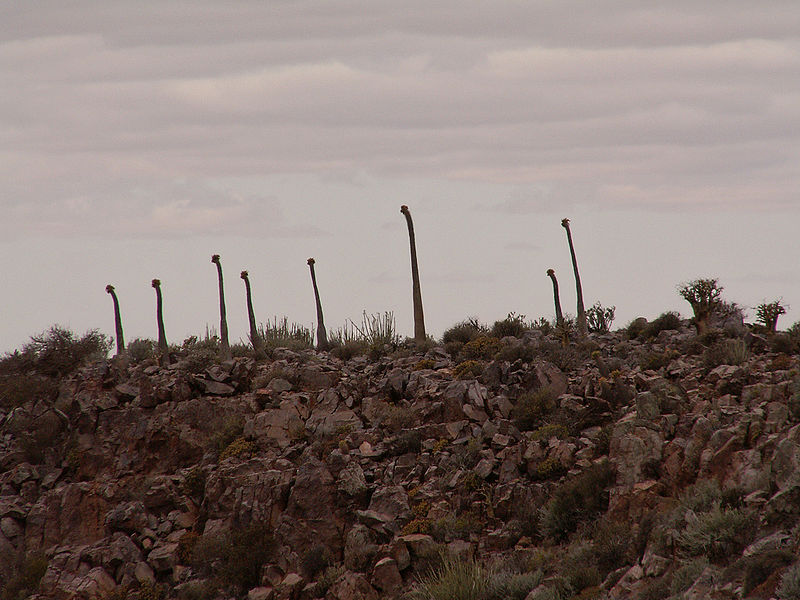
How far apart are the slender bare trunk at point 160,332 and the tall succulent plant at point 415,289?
30.5 ft

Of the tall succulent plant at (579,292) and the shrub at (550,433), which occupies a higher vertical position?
the tall succulent plant at (579,292)

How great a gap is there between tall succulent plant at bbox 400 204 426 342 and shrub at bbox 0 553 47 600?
15.0 meters

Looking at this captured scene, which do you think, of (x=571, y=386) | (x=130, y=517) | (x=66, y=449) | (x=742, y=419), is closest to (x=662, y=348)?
(x=571, y=386)

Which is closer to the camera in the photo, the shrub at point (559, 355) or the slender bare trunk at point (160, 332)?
A: the shrub at point (559, 355)

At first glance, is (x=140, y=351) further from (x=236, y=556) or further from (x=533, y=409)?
(x=533, y=409)

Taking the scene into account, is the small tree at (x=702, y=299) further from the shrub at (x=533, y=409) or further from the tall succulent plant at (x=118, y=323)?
the tall succulent plant at (x=118, y=323)

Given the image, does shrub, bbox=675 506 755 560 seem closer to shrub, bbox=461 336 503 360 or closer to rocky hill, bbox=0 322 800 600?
rocky hill, bbox=0 322 800 600

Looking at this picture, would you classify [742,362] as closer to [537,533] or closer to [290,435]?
[537,533]

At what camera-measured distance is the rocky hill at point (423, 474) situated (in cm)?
1911

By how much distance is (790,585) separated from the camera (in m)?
13.8

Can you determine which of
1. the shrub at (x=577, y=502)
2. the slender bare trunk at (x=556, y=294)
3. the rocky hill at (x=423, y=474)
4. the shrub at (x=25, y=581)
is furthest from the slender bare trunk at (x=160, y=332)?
the shrub at (x=577, y=502)

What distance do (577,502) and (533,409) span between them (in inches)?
175

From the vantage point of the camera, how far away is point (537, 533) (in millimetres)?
22719

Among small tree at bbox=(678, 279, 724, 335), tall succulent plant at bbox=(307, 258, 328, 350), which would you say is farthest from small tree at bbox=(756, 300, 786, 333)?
tall succulent plant at bbox=(307, 258, 328, 350)
